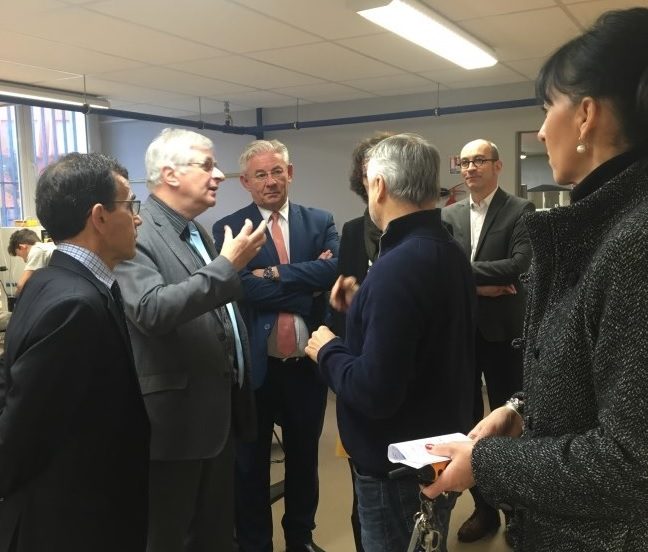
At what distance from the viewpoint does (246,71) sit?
537 cm

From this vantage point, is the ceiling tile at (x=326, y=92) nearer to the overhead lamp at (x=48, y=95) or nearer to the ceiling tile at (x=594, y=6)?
the overhead lamp at (x=48, y=95)

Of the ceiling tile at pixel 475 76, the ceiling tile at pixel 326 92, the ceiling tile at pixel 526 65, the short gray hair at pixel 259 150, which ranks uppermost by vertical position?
the ceiling tile at pixel 326 92

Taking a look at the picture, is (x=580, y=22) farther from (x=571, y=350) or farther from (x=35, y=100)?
(x=35, y=100)

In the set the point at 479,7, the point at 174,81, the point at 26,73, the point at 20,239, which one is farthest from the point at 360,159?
the point at 20,239

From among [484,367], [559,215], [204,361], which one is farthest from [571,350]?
[484,367]

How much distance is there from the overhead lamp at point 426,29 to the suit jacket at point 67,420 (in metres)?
2.67

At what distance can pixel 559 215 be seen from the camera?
0.93 metres

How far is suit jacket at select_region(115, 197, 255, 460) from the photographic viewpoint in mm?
1760

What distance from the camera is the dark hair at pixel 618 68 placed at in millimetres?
868

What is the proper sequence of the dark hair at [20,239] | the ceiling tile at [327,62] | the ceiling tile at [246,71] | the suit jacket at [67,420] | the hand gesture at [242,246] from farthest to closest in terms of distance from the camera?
1. the dark hair at [20,239]
2. the ceiling tile at [246,71]
3. the ceiling tile at [327,62]
4. the hand gesture at [242,246]
5. the suit jacket at [67,420]

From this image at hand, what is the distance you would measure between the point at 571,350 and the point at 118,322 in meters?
1.02

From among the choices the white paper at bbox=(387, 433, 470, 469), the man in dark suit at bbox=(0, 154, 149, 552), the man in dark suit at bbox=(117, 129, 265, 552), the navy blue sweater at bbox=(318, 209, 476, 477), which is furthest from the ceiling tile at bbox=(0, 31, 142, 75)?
the white paper at bbox=(387, 433, 470, 469)

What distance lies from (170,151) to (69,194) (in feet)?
1.87

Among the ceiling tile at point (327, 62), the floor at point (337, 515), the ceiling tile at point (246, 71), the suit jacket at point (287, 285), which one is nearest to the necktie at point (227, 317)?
the suit jacket at point (287, 285)
